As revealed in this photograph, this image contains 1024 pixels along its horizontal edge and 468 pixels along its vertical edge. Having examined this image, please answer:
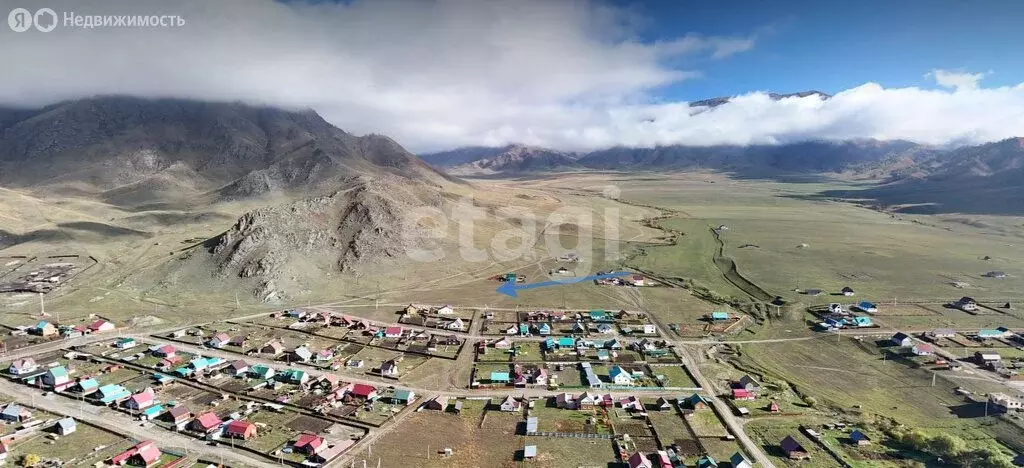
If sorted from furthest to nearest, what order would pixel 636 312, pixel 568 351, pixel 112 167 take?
pixel 112 167 < pixel 636 312 < pixel 568 351

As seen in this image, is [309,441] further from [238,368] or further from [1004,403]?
[1004,403]

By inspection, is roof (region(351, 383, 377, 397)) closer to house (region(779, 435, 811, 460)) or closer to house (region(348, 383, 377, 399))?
house (region(348, 383, 377, 399))

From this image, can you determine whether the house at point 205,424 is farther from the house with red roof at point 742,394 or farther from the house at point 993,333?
the house at point 993,333

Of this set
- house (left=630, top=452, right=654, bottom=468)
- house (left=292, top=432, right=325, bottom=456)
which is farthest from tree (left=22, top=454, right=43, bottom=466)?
house (left=630, top=452, right=654, bottom=468)

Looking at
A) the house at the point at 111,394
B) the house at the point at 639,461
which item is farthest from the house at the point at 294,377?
the house at the point at 639,461

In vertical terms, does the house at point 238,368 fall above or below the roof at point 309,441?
above

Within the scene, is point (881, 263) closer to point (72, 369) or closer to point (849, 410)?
point (849, 410)

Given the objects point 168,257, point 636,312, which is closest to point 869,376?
point 636,312
